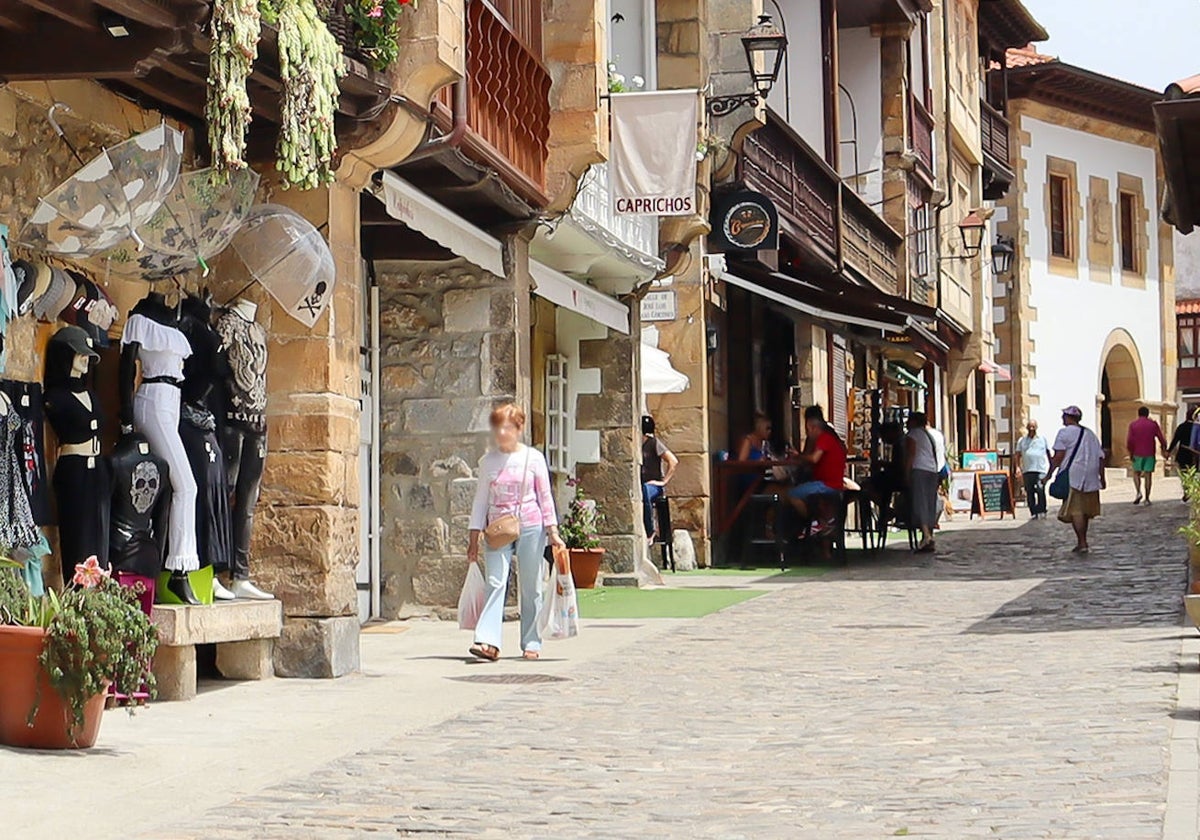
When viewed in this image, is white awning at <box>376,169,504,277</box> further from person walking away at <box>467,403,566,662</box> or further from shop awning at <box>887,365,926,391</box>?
shop awning at <box>887,365,926,391</box>

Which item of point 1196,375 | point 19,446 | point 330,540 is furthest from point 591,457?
point 1196,375

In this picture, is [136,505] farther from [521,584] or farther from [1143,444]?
[1143,444]

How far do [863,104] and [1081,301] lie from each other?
18105 mm

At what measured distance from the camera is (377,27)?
33.6 feet

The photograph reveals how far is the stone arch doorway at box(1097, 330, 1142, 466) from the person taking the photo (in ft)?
159

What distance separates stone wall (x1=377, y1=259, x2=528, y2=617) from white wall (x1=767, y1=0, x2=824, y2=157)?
12873 millimetres

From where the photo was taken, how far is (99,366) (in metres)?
9.64

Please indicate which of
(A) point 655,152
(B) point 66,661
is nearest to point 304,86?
(B) point 66,661

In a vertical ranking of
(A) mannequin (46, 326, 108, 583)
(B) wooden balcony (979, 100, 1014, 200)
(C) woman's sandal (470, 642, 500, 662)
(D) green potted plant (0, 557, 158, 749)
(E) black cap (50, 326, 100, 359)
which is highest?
(B) wooden balcony (979, 100, 1014, 200)

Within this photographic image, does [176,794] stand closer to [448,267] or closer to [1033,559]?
[448,267]

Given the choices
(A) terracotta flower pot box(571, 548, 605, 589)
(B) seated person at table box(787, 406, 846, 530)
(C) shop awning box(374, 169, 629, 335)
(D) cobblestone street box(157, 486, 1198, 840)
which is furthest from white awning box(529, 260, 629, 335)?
(D) cobblestone street box(157, 486, 1198, 840)

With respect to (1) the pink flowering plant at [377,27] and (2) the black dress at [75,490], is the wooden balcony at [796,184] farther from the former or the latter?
(2) the black dress at [75,490]

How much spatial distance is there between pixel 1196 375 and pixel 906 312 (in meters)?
30.6

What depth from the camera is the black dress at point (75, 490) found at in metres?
8.89
